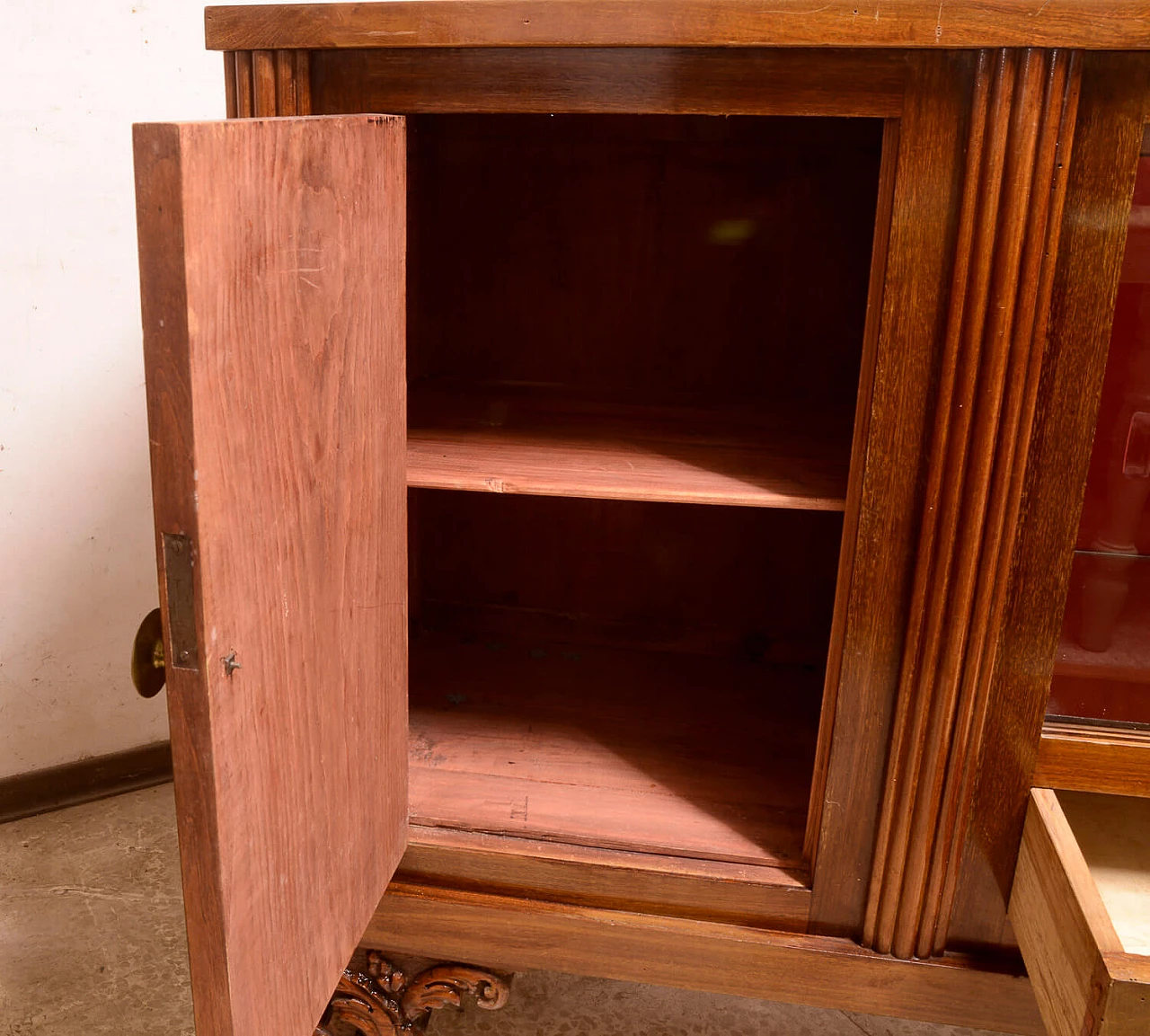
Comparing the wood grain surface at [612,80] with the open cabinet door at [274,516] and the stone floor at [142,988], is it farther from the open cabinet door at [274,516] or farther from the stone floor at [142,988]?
the stone floor at [142,988]

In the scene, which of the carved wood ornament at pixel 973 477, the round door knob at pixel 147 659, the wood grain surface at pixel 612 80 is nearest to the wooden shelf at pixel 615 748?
the carved wood ornament at pixel 973 477

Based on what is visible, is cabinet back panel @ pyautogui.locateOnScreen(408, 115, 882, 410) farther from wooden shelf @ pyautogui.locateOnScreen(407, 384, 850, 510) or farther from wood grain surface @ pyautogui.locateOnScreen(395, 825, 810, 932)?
wood grain surface @ pyautogui.locateOnScreen(395, 825, 810, 932)

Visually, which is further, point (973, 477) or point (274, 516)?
point (973, 477)

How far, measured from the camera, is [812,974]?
3.33ft

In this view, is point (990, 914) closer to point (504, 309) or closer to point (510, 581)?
point (510, 581)

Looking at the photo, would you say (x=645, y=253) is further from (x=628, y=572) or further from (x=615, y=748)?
(x=615, y=748)

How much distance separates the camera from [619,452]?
44.3 inches

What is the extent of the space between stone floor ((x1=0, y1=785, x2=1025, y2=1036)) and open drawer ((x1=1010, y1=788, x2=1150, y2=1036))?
0.50 meters

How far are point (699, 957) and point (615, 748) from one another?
0.29 m

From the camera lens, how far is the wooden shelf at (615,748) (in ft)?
3.53

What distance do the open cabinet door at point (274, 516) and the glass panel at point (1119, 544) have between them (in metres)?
0.60

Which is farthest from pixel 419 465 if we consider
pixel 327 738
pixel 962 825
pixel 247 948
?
pixel 962 825

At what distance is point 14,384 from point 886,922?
1329 millimetres

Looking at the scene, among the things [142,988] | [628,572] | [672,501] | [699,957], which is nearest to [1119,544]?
[672,501]
